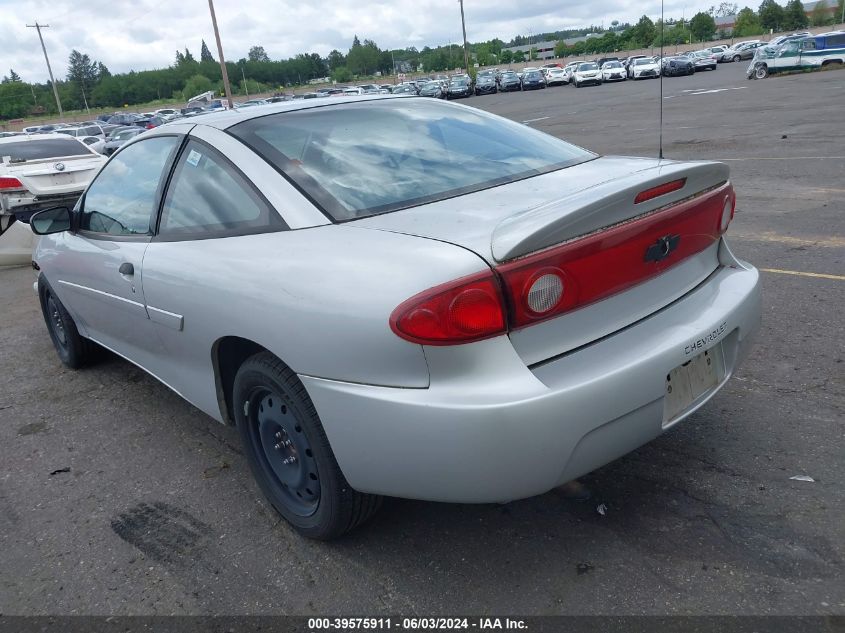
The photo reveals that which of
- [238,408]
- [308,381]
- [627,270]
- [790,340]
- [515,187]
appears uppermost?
[515,187]

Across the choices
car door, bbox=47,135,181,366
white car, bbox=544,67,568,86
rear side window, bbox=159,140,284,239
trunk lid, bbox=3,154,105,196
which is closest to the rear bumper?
rear side window, bbox=159,140,284,239

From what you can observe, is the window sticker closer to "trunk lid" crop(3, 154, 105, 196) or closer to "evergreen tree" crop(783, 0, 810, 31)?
"trunk lid" crop(3, 154, 105, 196)

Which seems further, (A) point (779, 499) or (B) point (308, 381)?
(A) point (779, 499)

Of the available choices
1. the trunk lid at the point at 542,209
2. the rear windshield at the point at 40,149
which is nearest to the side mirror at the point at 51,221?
the trunk lid at the point at 542,209

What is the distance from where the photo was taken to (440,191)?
2.83 metres

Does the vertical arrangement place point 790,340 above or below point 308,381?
below

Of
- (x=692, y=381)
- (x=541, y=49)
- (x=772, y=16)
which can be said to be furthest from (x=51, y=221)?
(x=541, y=49)

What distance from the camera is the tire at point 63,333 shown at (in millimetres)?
4711

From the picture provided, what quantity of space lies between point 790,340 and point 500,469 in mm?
2782

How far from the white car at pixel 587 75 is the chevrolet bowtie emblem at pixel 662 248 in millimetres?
46878

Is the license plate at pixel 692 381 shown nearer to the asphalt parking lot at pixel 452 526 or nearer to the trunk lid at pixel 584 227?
the trunk lid at pixel 584 227

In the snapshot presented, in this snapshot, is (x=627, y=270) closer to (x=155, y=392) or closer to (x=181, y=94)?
(x=155, y=392)

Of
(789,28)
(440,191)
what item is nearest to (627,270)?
(440,191)

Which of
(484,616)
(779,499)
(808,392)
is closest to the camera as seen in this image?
(484,616)
